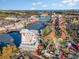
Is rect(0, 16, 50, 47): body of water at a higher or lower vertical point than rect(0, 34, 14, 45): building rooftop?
higher

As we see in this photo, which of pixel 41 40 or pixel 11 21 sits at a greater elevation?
pixel 11 21

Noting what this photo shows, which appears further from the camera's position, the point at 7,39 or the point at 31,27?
the point at 31,27

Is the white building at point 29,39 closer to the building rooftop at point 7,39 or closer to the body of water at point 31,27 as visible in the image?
the body of water at point 31,27

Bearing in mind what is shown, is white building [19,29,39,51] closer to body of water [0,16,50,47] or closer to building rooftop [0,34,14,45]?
body of water [0,16,50,47]

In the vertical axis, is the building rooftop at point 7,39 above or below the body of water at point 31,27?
below

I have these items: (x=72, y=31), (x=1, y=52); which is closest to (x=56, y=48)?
(x=72, y=31)

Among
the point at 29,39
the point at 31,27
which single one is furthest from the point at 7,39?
the point at 31,27

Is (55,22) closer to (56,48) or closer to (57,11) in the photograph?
(57,11)

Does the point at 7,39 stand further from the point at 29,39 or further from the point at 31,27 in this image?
the point at 31,27
